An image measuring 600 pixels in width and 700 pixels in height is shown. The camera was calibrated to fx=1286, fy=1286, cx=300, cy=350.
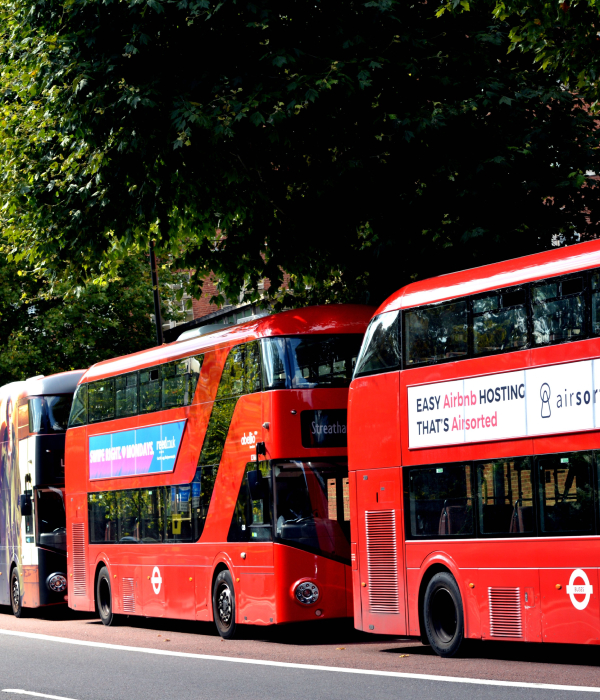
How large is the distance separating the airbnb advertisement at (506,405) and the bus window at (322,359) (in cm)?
249

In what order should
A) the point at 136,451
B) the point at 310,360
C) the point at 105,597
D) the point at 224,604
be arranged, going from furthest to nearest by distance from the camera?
the point at 105,597, the point at 136,451, the point at 224,604, the point at 310,360

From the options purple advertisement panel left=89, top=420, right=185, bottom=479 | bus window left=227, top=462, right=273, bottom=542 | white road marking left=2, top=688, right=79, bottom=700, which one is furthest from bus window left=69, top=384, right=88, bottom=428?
white road marking left=2, top=688, right=79, bottom=700

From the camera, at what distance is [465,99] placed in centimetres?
1820

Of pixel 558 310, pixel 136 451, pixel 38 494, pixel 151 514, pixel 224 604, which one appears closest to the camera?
pixel 558 310

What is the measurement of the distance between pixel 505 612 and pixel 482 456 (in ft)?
4.96

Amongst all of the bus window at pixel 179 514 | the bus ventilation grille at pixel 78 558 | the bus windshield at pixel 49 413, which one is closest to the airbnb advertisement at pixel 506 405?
the bus window at pixel 179 514

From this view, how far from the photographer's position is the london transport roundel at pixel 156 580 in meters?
19.5

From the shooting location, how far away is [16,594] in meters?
25.1

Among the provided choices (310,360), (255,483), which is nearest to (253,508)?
(255,483)

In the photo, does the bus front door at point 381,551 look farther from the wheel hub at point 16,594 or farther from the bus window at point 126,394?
the wheel hub at point 16,594

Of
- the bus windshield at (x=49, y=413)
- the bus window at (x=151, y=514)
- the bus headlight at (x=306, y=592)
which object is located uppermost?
the bus windshield at (x=49, y=413)

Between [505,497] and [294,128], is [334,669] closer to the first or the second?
[505,497]

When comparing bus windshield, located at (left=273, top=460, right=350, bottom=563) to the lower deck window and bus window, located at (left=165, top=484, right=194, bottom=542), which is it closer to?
the lower deck window

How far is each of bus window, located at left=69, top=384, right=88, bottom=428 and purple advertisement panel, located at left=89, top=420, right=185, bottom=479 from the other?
690 millimetres
